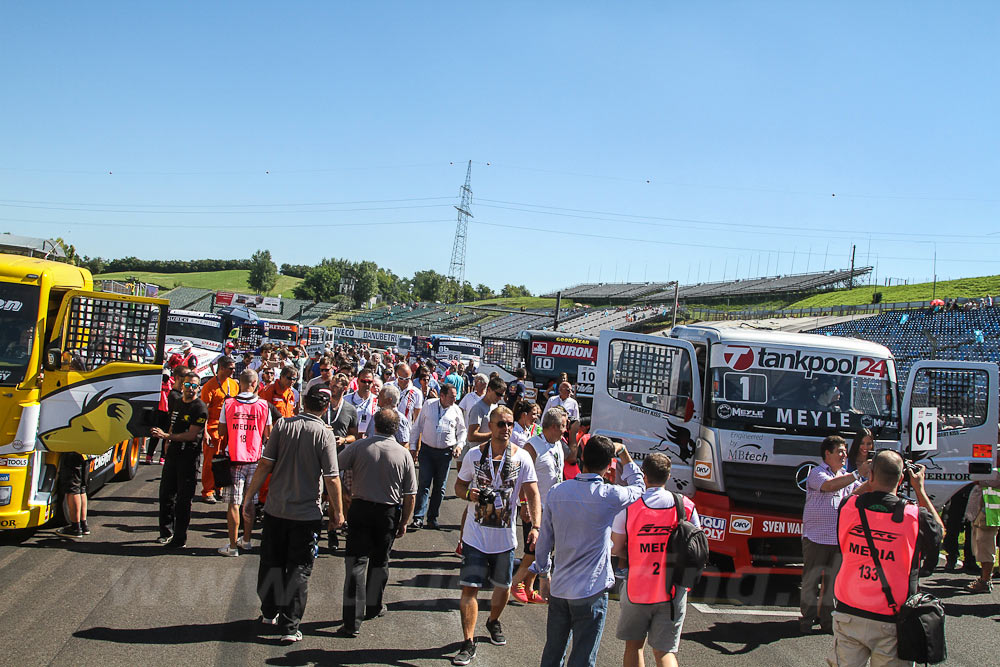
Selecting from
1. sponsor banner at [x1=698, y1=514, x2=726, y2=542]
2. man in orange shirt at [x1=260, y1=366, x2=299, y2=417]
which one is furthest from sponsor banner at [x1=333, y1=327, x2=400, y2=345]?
sponsor banner at [x1=698, y1=514, x2=726, y2=542]

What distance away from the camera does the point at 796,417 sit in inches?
328

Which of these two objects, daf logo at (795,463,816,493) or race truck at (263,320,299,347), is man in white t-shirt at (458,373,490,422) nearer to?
daf logo at (795,463,816,493)

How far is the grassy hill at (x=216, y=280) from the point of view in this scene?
420 ft

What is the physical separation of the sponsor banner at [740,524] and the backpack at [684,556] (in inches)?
146

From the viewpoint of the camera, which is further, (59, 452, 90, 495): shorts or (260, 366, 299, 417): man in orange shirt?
(260, 366, 299, 417): man in orange shirt

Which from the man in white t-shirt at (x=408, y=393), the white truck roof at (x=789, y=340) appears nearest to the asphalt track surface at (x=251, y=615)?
the white truck roof at (x=789, y=340)

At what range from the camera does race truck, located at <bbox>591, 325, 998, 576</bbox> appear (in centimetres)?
805

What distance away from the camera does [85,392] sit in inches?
290

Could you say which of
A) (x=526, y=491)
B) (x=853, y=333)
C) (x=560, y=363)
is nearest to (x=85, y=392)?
(x=526, y=491)

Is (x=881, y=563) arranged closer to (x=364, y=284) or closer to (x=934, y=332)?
(x=934, y=332)

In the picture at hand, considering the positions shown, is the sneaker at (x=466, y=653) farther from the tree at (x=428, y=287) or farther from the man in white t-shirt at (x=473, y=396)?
the tree at (x=428, y=287)

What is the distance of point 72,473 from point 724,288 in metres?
80.6

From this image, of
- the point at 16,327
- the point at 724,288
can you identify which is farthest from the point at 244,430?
the point at 724,288

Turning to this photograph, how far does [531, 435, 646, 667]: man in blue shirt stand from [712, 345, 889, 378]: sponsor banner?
456cm
